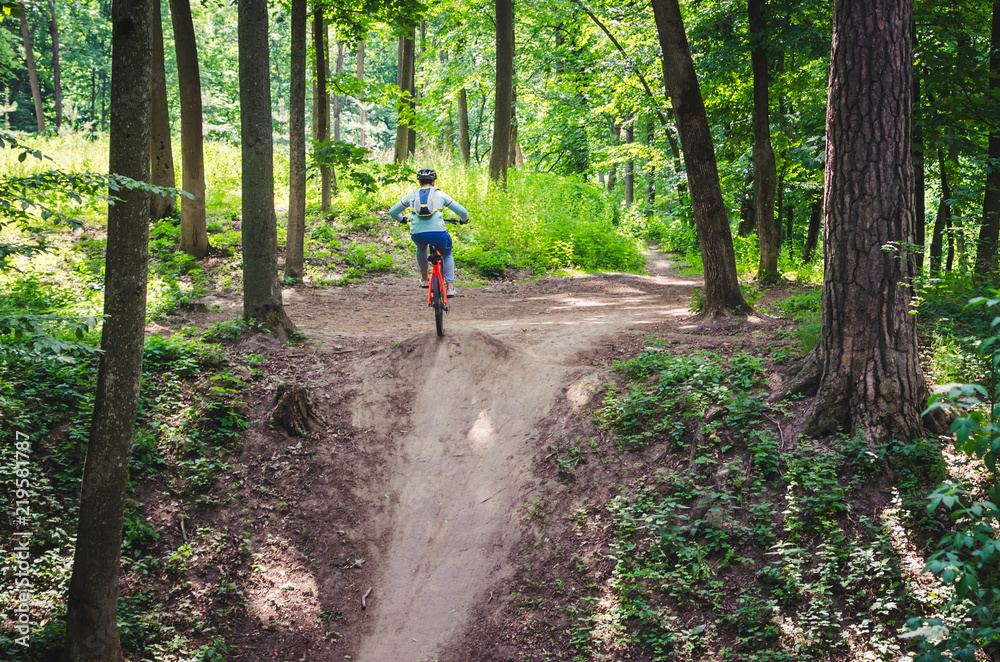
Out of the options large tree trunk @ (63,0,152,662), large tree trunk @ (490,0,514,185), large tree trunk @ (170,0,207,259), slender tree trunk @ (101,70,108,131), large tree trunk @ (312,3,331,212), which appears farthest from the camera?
slender tree trunk @ (101,70,108,131)

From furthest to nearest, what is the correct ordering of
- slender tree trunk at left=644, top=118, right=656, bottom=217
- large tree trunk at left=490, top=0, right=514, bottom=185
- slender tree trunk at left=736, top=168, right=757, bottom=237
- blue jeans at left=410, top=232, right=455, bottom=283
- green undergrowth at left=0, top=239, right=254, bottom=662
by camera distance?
slender tree trunk at left=644, top=118, right=656, bottom=217 < slender tree trunk at left=736, top=168, right=757, bottom=237 < large tree trunk at left=490, top=0, right=514, bottom=185 < blue jeans at left=410, top=232, right=455, bottom=283 < green undergrowth at left=0, top=239, right=254, bottom=662

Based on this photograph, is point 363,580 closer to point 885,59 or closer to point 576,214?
point 885,59

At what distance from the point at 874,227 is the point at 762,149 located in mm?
8247

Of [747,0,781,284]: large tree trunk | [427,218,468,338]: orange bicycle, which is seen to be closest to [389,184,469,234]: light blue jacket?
[427,218,468,338]: orange bicycle

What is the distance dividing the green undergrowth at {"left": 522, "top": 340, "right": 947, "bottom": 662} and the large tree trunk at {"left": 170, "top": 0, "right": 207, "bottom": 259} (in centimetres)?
1041

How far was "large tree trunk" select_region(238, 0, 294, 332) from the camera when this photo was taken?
8516 millimetres

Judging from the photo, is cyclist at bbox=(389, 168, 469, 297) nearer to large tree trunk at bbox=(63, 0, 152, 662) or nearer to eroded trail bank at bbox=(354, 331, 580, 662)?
eroded trail bank at bbox=(354, 331, 580, 662)

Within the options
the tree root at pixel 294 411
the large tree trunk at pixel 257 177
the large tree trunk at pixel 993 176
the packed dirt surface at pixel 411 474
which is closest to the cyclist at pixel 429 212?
the packed dirt surface at pixel 411 474

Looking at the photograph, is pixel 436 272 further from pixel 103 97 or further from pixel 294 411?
pixel 103 97

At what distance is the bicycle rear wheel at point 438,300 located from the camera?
8459 mm

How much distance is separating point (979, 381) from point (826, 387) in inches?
50.9

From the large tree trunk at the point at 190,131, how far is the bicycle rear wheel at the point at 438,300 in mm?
7115

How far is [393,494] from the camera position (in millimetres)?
6852

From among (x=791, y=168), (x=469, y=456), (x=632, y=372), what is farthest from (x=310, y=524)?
(x=791, y=168)
